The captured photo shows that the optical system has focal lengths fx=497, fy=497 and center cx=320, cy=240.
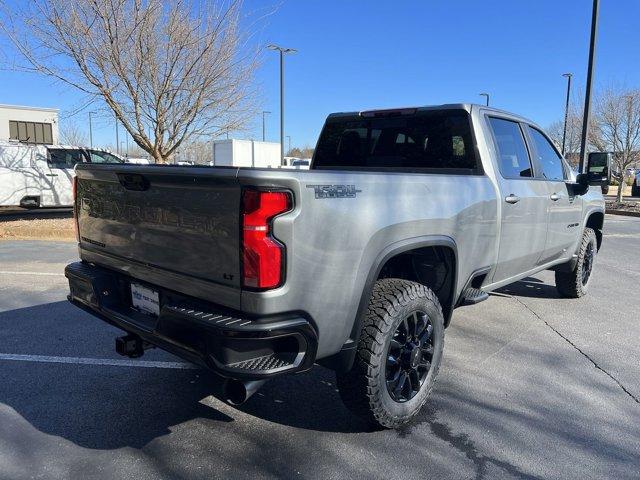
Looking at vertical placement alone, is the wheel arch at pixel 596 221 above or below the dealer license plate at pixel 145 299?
above

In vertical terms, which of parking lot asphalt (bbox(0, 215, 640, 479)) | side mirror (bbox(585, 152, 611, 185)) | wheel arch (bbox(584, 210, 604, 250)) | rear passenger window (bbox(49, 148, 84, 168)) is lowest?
parking lot asphalt (bbox(0, 215, 640, 479))

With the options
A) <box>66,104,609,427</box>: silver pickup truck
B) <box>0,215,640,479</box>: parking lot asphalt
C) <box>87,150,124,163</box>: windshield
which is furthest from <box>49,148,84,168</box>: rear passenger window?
<box>66,104,609,427</box>: silver pickup truck

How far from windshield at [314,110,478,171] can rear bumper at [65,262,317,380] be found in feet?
7.03

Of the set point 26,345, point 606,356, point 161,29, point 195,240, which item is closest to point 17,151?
point 161,29

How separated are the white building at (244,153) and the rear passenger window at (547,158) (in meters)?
16.6

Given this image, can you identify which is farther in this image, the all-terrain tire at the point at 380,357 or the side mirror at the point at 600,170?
the side mirror at the point at 600,170

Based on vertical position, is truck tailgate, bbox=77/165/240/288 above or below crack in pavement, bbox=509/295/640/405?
above

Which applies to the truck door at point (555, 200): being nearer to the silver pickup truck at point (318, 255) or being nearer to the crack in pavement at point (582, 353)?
the silver pickup truck at point (318, 255)

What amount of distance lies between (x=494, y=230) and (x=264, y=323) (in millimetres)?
2185

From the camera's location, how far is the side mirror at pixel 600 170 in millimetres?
4940

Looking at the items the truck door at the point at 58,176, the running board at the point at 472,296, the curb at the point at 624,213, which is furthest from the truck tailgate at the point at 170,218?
the curb at the point at 624,213

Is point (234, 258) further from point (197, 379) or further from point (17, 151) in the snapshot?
point (17, 151)

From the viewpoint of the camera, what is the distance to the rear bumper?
7.23 ft

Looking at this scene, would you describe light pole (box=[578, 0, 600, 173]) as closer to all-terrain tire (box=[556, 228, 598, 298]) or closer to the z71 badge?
all-terrain tire (box=[556, 228, 598, 298])
